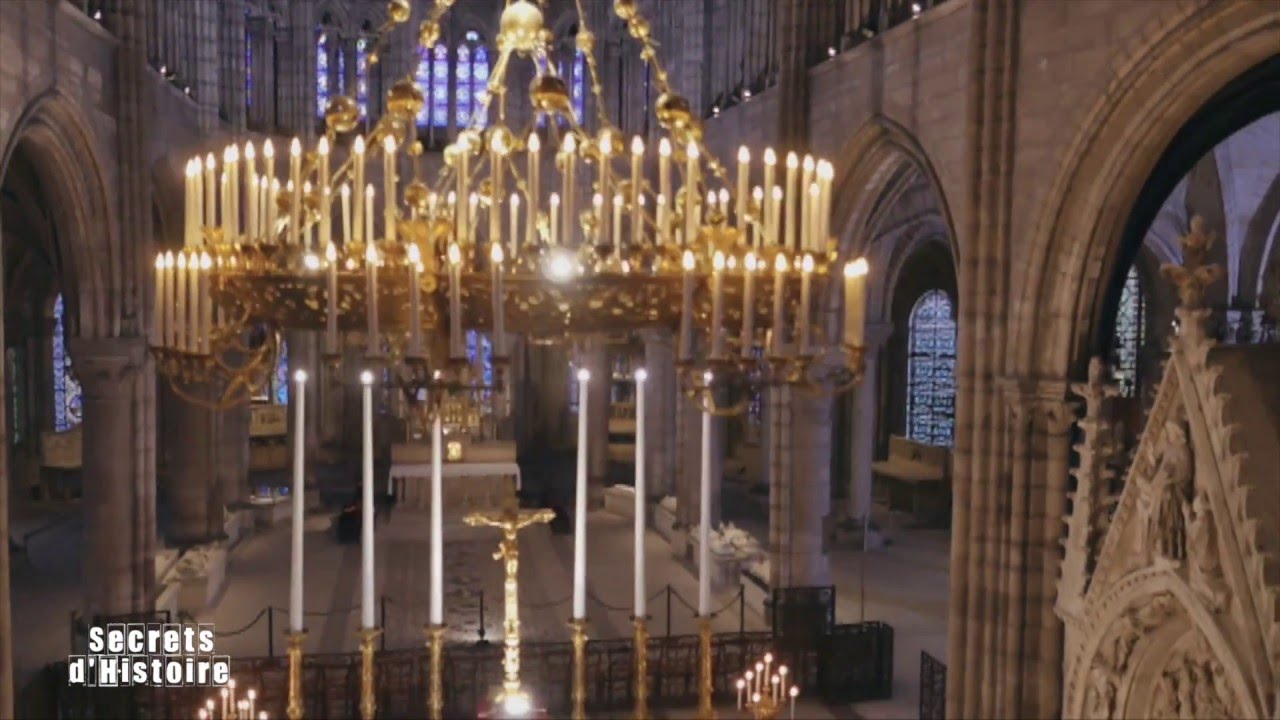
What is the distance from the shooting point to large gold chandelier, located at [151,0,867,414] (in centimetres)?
493

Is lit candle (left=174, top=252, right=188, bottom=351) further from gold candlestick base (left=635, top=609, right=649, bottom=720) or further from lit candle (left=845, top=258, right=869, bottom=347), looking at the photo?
lit candle (left=845, top=258, right=869, bottom=347)

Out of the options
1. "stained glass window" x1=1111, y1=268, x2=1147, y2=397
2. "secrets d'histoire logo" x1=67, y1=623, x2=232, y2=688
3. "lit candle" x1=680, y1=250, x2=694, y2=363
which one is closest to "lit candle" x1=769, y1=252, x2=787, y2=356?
"lit candle" x1=680, y1=250, x2=694, y2=363

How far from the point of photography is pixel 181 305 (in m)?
5.35

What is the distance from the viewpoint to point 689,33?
21188 mm

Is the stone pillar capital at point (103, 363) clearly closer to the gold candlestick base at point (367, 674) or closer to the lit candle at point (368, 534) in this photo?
the lit candle at point (368, 534)

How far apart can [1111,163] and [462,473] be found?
1388 cm

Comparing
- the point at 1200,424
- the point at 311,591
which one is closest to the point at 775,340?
the point at 1200,424

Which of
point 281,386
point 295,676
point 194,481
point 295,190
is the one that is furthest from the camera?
point 281,386

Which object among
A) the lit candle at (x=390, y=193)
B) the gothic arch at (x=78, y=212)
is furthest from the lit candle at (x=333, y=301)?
the gothic arch at (x=78, y=212)

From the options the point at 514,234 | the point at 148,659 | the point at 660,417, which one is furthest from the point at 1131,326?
the point at 514,234

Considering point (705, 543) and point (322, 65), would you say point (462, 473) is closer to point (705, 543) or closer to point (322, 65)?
point (322, 65)

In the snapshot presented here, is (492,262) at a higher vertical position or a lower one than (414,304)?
higher

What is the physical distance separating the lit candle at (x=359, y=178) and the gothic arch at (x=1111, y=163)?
6.61 m

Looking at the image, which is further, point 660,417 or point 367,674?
point 660,417
